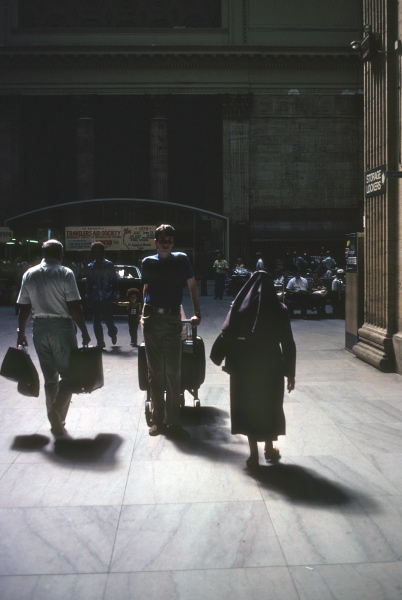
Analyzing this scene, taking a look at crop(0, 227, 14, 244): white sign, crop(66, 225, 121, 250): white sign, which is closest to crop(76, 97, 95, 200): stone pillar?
crop(0, 227, 14, 244): white sign

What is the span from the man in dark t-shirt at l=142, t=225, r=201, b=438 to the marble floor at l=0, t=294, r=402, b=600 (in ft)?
1.33

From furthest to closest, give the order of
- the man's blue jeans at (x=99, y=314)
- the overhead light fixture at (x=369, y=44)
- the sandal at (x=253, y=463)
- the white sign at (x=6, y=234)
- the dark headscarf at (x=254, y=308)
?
the white sign at (x=6, y=234)
the man's blue jeans at (x=99, y=314)
the overhead light fixture at (x=369, y=44)
the sandal at (x=253, y=463)
the dark headscarf at (x=254, y=308)

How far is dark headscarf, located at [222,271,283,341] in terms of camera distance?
17.3 ft

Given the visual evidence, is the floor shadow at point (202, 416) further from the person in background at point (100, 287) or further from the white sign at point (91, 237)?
the white sign at point (91, 237)

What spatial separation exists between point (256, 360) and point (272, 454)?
0.83m

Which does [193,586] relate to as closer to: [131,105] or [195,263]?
[195,263]

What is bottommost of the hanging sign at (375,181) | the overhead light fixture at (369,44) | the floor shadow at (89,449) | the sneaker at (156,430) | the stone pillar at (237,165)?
the floor shadow at (89,449)

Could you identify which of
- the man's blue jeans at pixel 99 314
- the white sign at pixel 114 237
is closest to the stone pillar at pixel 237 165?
the white sign at pixel 114 237

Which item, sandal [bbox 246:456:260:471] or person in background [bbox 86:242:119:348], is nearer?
sandal [bbox 246:456:260:471]

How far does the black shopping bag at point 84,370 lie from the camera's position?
6400 mm

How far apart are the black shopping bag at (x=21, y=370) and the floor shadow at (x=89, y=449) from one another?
603 mm

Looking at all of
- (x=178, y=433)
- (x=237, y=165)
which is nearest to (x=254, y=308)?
(x=178, y=433)

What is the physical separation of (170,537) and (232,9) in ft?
132

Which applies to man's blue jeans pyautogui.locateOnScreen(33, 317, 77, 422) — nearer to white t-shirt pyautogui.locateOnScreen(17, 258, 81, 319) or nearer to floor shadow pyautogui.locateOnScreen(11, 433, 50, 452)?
white t-shirt pyautogui.locateOnScreen(17, 258, 81, 319)
